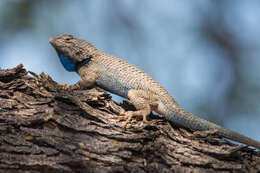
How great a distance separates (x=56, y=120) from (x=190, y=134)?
2.13m

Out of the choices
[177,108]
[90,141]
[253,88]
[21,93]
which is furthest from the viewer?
[253,88]

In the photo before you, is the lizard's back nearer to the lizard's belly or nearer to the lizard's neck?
the lizard's belly

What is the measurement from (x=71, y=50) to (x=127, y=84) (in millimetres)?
1412

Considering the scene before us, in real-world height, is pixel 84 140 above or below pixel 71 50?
below

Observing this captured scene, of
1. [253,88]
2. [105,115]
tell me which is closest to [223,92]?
[253,88]

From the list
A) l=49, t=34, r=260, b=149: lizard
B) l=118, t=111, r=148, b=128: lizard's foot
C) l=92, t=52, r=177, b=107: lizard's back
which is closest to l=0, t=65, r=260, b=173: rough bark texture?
l=118, t=111, r=148, b=128: lizard's foot

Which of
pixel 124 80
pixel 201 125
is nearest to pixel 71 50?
pixel 124 80

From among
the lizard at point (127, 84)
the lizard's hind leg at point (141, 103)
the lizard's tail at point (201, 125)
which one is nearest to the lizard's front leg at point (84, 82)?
the lizard at point (127, 84)

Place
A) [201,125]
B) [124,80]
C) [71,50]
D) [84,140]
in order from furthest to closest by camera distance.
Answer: [71,50] → [124,80] → [201,125] → [84,140]

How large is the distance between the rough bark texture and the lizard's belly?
0.72 metres

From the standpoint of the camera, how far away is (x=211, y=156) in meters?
3.29

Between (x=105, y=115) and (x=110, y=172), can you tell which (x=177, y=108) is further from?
(x=110, y=172)

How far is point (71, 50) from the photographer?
4.73 meters

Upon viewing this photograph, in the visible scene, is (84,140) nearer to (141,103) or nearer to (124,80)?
(141,103)
